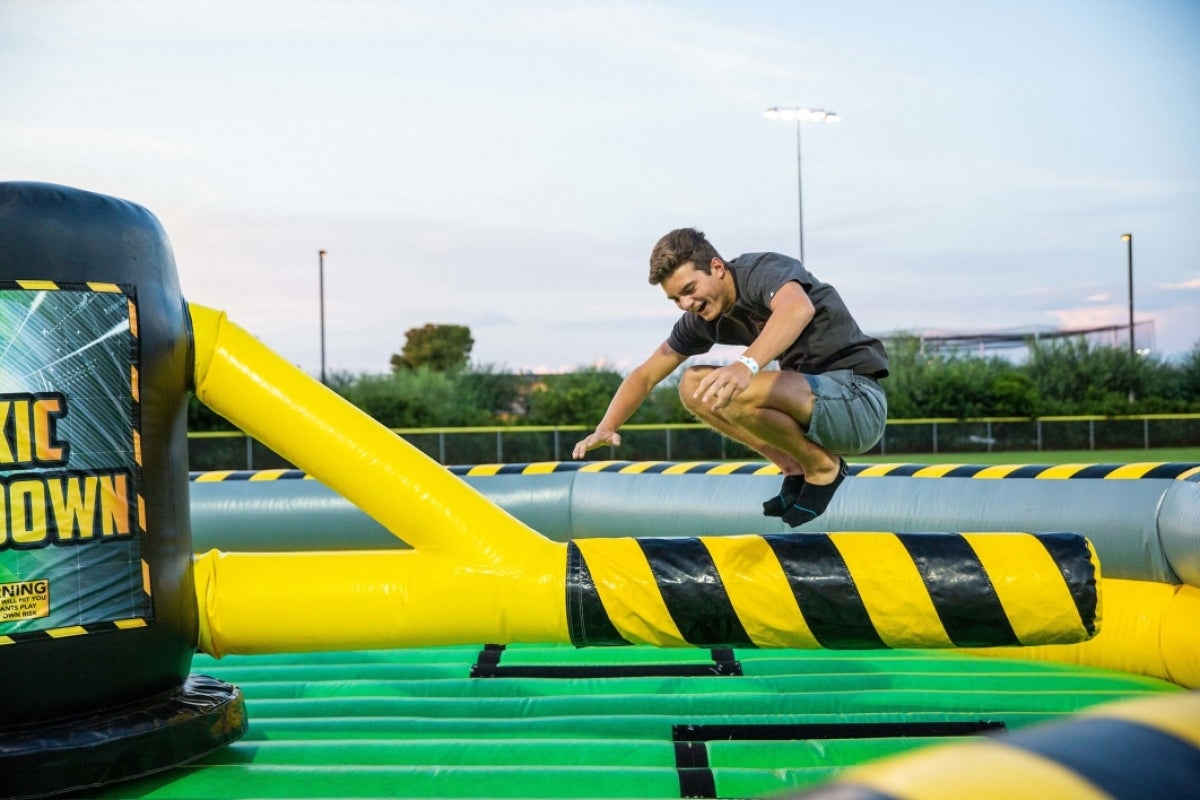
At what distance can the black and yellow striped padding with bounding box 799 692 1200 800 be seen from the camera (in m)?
0.89

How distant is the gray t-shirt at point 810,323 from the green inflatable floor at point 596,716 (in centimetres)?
112

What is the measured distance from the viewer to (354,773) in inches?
112

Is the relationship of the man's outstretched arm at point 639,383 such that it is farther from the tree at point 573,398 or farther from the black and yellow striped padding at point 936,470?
the tree at point 573,398

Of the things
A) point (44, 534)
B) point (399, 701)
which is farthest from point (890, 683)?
point (44, 534)

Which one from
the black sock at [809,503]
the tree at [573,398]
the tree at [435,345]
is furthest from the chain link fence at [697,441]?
the tree at [435,345]

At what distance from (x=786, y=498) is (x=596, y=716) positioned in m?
0.94

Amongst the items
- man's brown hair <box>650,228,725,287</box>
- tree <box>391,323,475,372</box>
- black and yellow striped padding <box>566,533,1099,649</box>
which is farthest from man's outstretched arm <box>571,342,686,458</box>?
tree <box>391,323,475,372</box>

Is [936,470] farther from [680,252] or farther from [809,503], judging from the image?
[680,252]

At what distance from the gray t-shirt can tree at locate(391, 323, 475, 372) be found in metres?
48.7

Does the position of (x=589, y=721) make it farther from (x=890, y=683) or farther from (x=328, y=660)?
(x=328, y=660)

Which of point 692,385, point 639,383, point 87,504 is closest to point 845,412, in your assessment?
point 692,385

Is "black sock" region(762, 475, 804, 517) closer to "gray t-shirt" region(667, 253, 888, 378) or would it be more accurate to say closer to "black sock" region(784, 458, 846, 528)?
"black sock" region(784, 458, 846, 528)

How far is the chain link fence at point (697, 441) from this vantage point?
56.5ft

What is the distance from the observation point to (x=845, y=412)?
341cm
